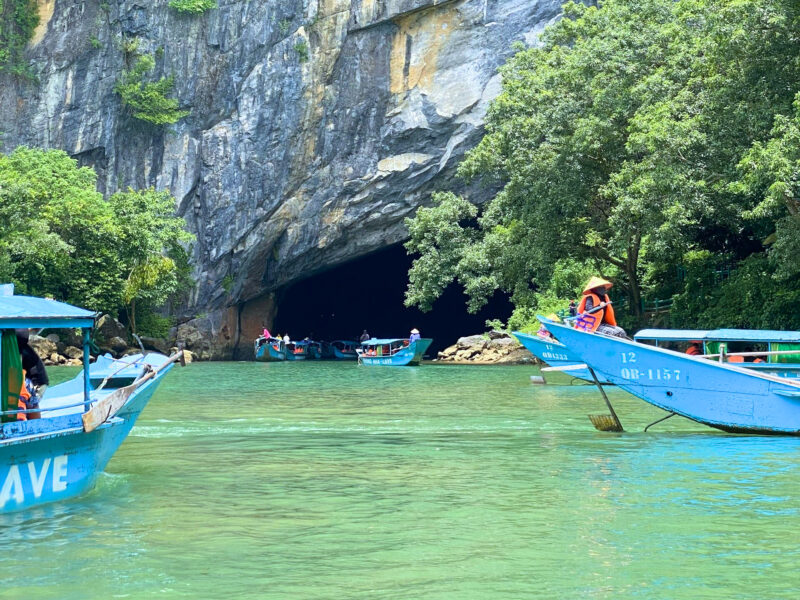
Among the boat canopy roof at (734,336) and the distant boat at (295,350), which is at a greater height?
the boat canopy roof at (734,336)

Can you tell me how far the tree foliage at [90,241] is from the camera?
4091 centimetres

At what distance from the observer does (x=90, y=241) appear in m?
42.4

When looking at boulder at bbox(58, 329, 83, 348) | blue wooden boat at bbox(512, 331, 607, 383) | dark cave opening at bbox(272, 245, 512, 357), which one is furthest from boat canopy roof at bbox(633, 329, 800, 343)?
dark cave opening at bbox(272, 245, 512, 357)

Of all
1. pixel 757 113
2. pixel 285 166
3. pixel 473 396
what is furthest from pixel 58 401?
pixel 285 166

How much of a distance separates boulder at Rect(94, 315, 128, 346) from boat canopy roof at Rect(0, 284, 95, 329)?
33.2m

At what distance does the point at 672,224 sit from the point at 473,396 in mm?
6229

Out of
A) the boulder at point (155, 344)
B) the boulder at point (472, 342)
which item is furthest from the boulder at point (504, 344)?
the boulder at point (155, 344)

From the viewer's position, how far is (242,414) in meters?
18.3

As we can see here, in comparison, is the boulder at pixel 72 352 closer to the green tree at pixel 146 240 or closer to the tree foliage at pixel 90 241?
the tree foliage at pixel 90 241

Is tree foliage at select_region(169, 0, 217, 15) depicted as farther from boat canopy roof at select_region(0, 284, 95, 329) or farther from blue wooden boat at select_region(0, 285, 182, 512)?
boat canopy roof at select_region(0, 284, 95, 329)

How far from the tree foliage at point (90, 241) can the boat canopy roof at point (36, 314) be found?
100 ft

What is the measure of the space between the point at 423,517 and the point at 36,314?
11.8ft

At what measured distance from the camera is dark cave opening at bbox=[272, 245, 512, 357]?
2133 inches

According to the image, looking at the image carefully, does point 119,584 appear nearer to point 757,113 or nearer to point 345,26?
point 757,113
